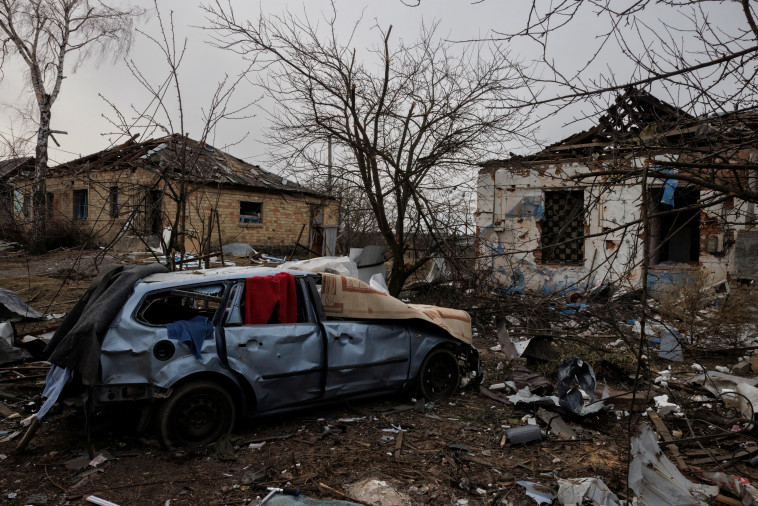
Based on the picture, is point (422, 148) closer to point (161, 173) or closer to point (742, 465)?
point (161, 173)

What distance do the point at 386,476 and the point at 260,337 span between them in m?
1.72

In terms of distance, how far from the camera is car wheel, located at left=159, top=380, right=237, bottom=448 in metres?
4.27

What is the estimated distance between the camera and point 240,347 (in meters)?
4.59

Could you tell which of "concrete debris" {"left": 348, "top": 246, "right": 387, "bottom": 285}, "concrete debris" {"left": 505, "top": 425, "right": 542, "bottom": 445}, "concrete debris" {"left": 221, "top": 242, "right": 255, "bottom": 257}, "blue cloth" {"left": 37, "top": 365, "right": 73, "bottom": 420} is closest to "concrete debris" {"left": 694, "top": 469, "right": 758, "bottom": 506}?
"concrete debris" {"left": 505, "top": 425, "right": 542, "bottom": 445}

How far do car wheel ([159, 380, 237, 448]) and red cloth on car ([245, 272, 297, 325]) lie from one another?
72 centimetres

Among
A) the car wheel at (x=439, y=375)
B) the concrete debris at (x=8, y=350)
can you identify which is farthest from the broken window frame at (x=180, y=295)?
the concrete debris at (x=8, y=350)

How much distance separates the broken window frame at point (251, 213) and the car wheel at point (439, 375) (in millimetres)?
17458

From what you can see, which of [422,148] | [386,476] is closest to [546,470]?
[386,476]

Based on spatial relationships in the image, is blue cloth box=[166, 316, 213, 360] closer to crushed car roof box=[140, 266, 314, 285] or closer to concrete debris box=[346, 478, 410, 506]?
crushed car roof box=[140, 266, 314, 285]

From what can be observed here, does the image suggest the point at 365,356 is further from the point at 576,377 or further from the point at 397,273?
the point at 397,273

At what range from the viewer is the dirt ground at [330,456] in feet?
12.3

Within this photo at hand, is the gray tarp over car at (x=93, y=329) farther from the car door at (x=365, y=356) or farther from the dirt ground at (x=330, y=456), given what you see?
the car door at (x=365, y=356)

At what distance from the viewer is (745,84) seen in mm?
3064

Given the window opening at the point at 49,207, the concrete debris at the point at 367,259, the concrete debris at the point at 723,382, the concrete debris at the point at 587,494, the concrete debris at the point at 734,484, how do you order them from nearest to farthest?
the concrete debris at the point at 587,494, the concrete debris at the point at 734,484, the concrete debris at the point at 723,382, the window opening at the point at 49,207, the concrete debris at the point at 367,259
